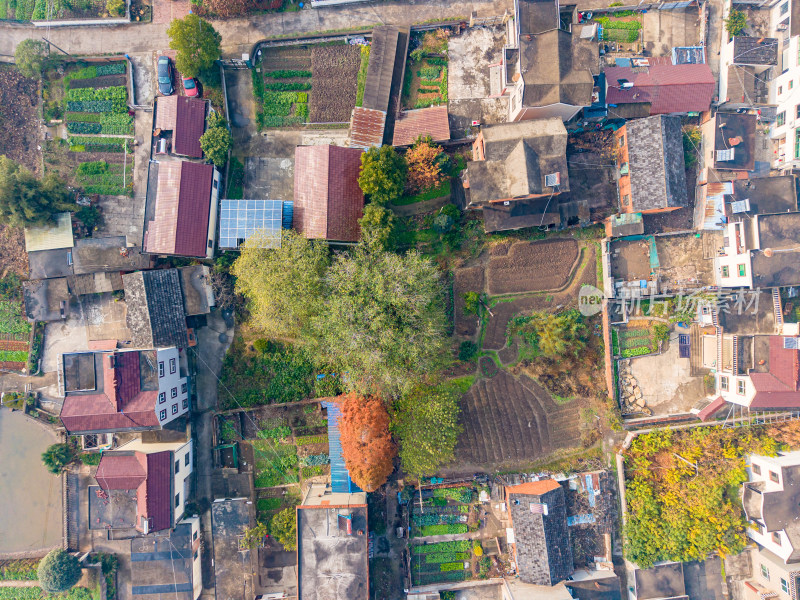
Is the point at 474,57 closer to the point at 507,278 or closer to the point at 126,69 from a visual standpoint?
the point at 507,278

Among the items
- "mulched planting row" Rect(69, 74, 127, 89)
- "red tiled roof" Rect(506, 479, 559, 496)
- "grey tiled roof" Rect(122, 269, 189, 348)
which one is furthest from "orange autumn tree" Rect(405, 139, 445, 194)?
"mulched planting row" Rect(69, 74, 127, 89)

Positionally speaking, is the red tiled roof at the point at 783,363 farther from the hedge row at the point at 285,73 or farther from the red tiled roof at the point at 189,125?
the red tiled roof at the point at 189,125

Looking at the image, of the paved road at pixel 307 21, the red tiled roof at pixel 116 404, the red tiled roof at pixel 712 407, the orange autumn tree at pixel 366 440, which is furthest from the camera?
the paved road at pixel 307 21

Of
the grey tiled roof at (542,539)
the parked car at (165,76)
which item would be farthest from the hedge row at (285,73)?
the grey tiled roof at (542,539)

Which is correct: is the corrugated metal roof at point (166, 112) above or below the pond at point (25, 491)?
above

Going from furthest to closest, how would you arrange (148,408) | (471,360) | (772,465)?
(471,360), (772,465), (148,408)

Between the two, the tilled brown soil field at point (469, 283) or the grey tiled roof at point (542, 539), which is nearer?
the grey tiled roof at point (542, 539)

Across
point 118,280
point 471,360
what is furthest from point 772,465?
point 118,280

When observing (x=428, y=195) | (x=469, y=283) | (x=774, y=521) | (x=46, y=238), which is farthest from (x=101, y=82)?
(x=774, y=521)
